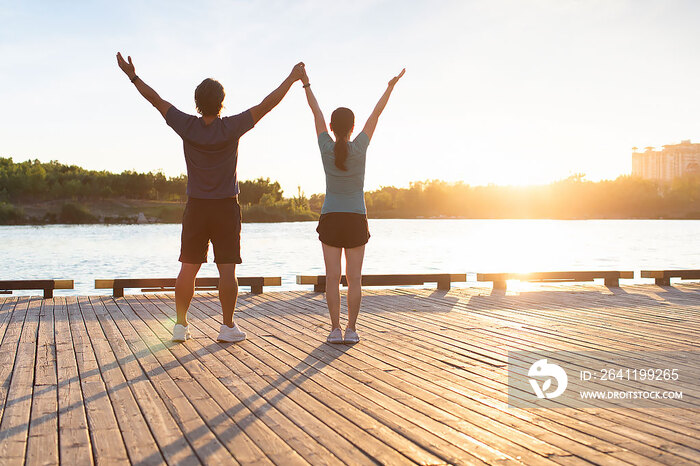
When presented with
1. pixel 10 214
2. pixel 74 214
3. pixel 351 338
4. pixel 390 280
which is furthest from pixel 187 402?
pixel 74 214

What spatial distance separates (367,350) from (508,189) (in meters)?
107

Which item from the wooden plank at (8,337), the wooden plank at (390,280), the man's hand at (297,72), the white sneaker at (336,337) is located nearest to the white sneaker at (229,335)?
the white sneaker at (336,337)

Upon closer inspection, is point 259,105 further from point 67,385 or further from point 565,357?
point 565,357

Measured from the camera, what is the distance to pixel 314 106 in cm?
421

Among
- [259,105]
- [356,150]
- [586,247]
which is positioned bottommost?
[586,247]

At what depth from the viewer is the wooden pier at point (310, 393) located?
7.17 feet

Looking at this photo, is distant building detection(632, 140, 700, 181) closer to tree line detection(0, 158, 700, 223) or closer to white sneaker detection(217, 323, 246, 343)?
tree line detection(0, 158, 700, 223)

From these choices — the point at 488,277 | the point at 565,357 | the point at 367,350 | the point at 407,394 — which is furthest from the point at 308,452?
the point at 488,277

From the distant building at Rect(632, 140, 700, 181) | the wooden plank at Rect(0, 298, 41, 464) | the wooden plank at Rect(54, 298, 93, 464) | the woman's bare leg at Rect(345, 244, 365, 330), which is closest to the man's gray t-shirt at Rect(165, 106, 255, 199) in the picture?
the woman's bare leg at Rect(345, 244, 365, 330)

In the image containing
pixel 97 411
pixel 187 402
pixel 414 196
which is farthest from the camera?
pixel 414 196

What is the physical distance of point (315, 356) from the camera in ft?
12.4

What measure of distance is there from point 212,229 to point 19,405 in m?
1.63

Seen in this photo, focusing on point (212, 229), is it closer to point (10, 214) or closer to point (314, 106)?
point (314, 106)

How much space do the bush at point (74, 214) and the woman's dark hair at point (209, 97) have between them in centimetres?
7821
